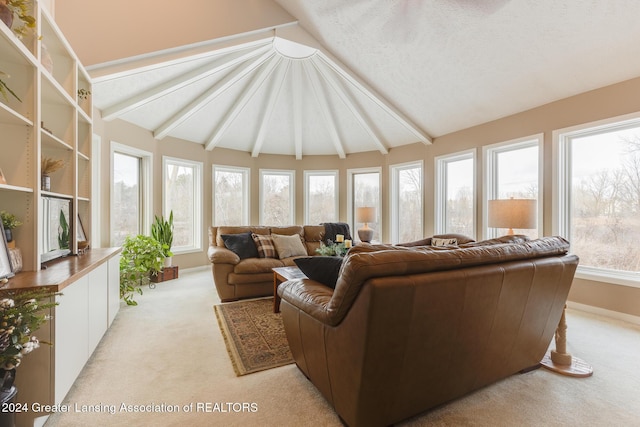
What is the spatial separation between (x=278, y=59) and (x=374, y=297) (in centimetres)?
383

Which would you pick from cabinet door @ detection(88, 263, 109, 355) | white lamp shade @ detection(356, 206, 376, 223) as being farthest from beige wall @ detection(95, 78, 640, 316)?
cabinet door @ detection(88, 263, 109, 355)

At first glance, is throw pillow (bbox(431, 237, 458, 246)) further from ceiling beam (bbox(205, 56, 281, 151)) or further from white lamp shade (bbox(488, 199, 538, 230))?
ceiling beam (bbox(205, 56, 281, 151))

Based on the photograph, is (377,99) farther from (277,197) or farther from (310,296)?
(310,296)

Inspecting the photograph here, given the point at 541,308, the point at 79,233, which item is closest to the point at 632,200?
the point at 541,308

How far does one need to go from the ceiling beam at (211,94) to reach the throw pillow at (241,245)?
6.77 feet

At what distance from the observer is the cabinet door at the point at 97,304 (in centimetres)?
205

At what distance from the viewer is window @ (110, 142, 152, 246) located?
14.2 ft

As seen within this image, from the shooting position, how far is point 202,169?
18.3 feet

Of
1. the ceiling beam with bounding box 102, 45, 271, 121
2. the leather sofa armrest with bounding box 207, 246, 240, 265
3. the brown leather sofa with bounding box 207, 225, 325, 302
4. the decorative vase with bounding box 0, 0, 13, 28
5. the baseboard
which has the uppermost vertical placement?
the ceiling beam with bounding box 102, 45, 271, 121

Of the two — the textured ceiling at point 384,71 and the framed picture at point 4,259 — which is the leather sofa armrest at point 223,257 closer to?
the framed picture at point 4,259

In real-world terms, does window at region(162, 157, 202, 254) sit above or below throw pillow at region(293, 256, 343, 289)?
above

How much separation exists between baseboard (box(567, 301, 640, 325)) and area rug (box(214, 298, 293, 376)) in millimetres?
3538

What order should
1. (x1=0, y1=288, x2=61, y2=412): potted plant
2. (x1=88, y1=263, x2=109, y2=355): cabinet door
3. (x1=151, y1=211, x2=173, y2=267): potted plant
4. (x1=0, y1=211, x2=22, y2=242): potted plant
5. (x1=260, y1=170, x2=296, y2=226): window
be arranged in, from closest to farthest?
(x1=0, y1=288, x2=61, y2=412): potted plant → (x1=0, y1=211, x2=22, y2=242): potted plant → (x1=88, y1=263, x2=109, y2=355): cabinet door → (x1=151, y1=211, x2=173, y2=267): potted plant → (x1=260, y1=170, x2=296, y2=226): window

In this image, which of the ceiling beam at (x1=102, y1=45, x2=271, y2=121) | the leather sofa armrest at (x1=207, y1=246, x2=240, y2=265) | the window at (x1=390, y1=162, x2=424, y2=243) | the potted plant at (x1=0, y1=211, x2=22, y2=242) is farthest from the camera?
the window at (x1=390, y1=162, x2=424, y2=243)
